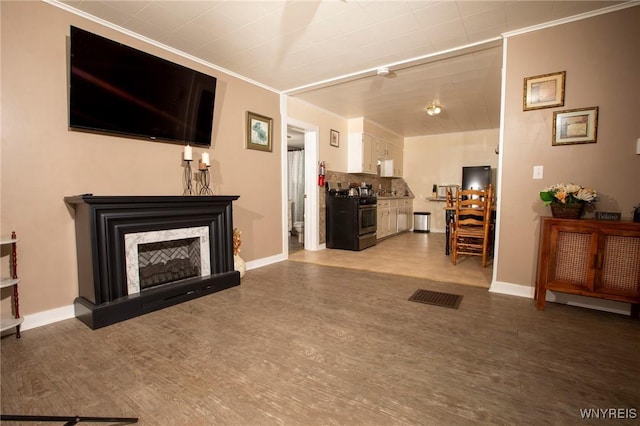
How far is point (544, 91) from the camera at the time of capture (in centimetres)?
261

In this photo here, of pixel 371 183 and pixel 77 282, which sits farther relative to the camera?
pixel 371 183

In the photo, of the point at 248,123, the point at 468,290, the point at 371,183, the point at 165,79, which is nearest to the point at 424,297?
the point at 468,290

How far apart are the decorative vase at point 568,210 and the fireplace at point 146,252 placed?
3011 mm

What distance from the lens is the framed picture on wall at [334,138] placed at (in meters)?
5.34

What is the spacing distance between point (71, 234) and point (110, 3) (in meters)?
1.83

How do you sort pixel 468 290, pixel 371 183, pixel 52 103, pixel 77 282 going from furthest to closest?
pixel 371 183
pixel 468 290
pixel 77 282
pixel 52 103

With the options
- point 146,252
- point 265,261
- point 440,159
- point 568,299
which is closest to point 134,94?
point 146,252

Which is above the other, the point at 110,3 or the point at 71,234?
the point at 110,3

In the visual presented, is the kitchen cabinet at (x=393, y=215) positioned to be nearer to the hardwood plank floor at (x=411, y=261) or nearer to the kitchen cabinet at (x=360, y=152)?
the hardwood plank floor at (x=411, y=261)

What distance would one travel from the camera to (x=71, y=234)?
2.33 meters

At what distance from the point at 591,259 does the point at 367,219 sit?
129 inches

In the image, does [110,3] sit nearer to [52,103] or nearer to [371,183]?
[52,103]

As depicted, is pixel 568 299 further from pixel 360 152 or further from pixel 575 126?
pixel 360 152

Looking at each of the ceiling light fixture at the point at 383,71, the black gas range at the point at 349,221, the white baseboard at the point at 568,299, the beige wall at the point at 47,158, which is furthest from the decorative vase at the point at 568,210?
the beige wall at the point at 47,158
